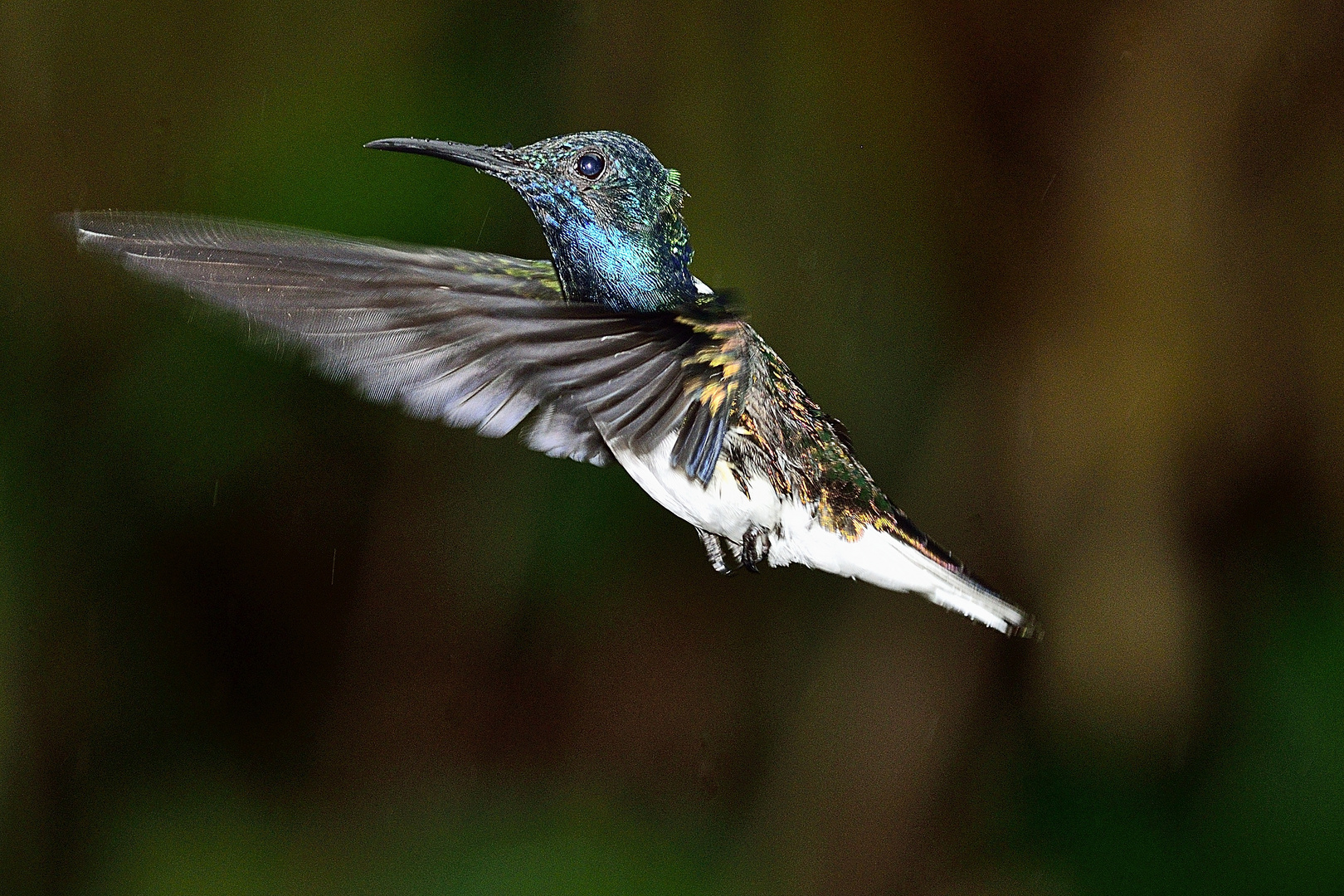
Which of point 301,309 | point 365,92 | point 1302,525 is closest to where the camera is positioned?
point 301,309

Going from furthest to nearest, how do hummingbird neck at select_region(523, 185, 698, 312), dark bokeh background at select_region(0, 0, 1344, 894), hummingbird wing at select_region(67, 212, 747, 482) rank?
dark bokeh background at select_region(0, 0, 1344, 894)
hummingbird neck at select_region(523, 185, 698, 312)
hummingbird wing at select_region(67, 212, 747, 482)

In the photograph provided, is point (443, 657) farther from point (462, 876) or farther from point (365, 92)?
point (365, 92)

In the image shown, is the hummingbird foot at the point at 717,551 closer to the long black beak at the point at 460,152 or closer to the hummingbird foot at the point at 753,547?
the hummingbird foot at the point at 753,547

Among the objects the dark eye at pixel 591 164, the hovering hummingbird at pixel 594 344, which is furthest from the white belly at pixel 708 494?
the dark eye at pixel 591 164

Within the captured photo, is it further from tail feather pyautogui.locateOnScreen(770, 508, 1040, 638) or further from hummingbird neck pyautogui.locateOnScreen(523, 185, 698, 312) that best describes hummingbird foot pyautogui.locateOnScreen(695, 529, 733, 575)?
hummingbird neck pyautogui.locateOnScreen(523, 185, 698, 312)

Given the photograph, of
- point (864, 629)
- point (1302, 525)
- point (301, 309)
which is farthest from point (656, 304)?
point (1302, 525)

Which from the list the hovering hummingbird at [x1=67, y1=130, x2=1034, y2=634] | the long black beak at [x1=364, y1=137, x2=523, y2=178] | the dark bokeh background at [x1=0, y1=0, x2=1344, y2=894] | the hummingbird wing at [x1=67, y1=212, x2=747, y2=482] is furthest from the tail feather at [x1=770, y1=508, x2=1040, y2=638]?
the dark bokeh background at [x1=0, y1=0, x2=1344, y2=894]
